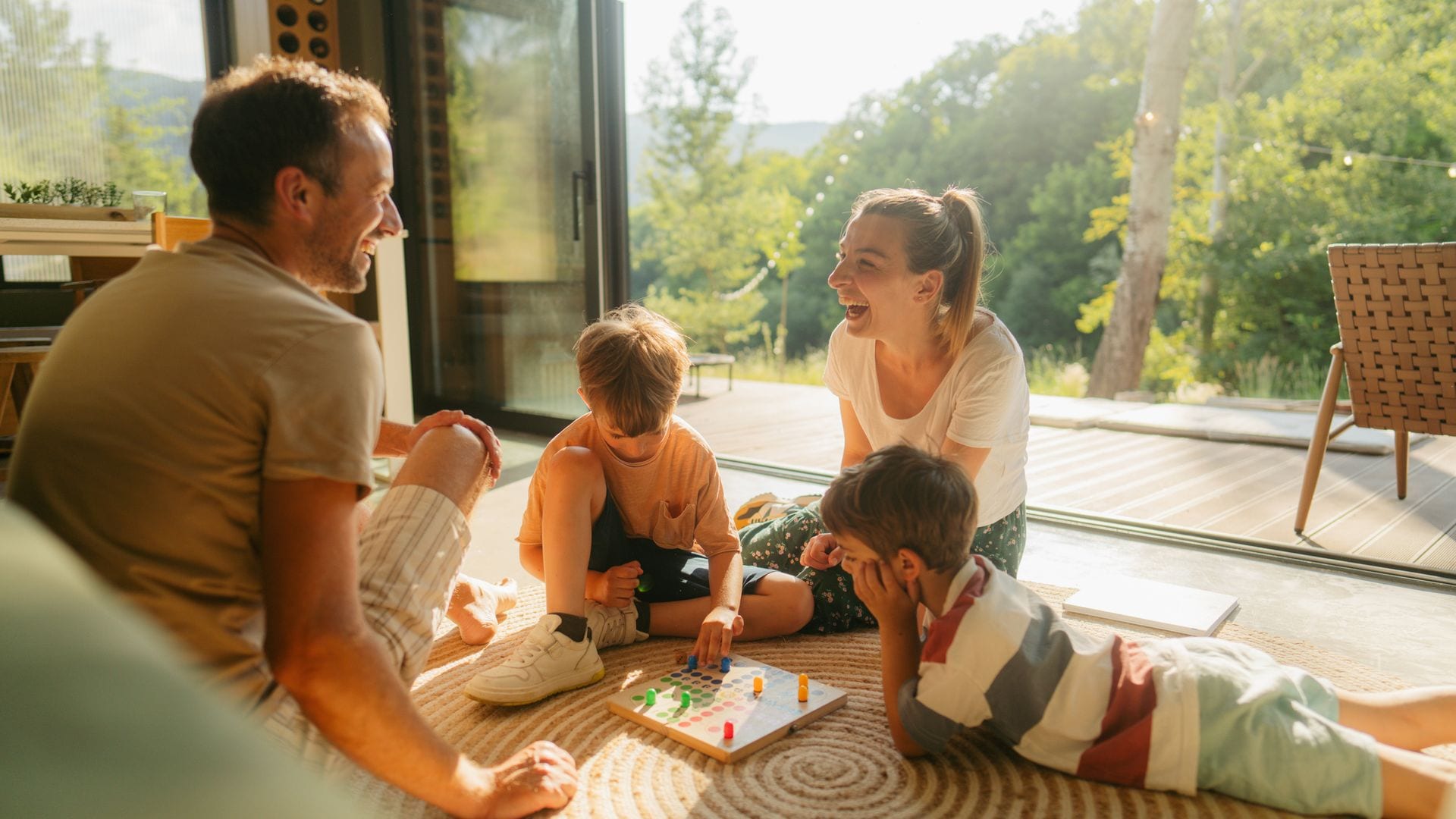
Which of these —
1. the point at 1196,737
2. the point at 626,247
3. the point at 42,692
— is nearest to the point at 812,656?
the point at 1196,737

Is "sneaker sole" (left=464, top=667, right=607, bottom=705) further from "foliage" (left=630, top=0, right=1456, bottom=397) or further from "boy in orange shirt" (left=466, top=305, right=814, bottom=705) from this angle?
"foliage" (left=630, top=0, right=1456, bottom=397)

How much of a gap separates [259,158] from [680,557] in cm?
107

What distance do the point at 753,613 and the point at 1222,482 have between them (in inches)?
85.5

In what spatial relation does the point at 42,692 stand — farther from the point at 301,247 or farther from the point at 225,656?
the point at 301,247

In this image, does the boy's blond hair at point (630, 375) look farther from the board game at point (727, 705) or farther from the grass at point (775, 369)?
the grass at point (775, 369)

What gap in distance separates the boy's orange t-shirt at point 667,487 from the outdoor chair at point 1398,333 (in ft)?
5.63

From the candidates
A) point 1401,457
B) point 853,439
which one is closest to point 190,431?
point 853,439

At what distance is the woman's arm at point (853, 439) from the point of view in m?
1.88

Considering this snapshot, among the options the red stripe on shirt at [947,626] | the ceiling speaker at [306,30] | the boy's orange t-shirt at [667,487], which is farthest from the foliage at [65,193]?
the red stripe on shirt at [947,626]

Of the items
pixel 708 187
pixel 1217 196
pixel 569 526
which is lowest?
pixel 569 526

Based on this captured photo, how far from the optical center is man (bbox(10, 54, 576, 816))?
788 millimetres

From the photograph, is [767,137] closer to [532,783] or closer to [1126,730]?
[1126,730]

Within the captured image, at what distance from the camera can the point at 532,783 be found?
44.0 inches

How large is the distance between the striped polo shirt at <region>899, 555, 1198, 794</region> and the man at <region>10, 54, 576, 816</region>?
619 mm
